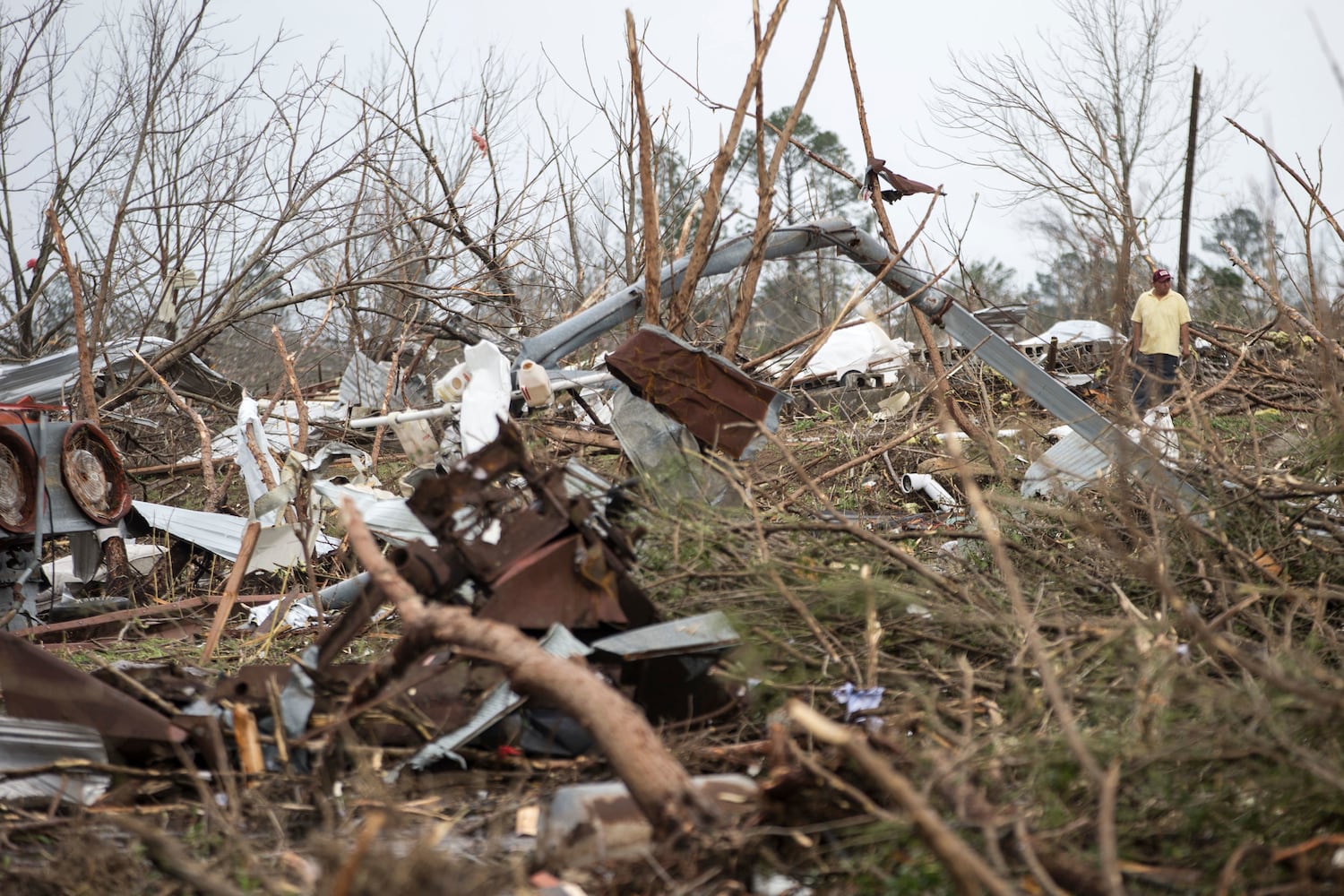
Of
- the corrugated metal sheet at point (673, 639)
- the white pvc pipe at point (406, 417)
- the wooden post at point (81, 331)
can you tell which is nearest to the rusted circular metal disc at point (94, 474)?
the wooden post at point (81, 331)

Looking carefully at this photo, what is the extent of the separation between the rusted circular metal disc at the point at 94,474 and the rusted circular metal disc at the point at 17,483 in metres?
0.17

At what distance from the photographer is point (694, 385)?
3602mm

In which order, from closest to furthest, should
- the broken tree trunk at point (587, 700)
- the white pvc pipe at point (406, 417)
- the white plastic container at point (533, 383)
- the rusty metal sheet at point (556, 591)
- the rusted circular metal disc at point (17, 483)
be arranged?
the broken tree trunk at point (587, 700) → the rusty metal sheet at point (556, 591) → the white plastic container at point (533, 383) → the white pvc pipe at point (406, 417) → the rusted circular metal disc at point (17, 483)

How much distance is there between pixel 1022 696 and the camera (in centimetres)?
233

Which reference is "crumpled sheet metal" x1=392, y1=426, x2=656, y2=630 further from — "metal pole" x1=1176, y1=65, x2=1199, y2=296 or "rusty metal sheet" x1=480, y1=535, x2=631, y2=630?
"metal pole" x1=1176, y1=65, x2=1199, y2=296

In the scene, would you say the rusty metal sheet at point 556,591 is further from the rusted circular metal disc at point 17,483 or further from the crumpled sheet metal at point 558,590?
the rusted circular metal disc at point 17,483

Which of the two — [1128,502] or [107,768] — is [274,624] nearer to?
[107,768]

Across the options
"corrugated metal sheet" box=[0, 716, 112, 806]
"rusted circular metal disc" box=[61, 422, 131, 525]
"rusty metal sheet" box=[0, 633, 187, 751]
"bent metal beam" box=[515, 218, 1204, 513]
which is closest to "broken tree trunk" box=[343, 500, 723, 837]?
"rusty metal sheet" box=[0, 633, 187, 751]

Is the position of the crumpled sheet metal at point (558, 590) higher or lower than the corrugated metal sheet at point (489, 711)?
higher

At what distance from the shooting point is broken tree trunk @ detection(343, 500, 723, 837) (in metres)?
1.89

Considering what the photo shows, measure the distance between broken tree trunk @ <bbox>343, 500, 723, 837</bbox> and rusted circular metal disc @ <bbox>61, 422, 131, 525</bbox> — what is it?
10.7 ft

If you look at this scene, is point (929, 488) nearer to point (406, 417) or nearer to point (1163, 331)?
point (406, 417)

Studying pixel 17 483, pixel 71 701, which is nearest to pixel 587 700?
pixel 71 701

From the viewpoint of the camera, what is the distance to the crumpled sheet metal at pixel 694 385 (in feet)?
11.8
